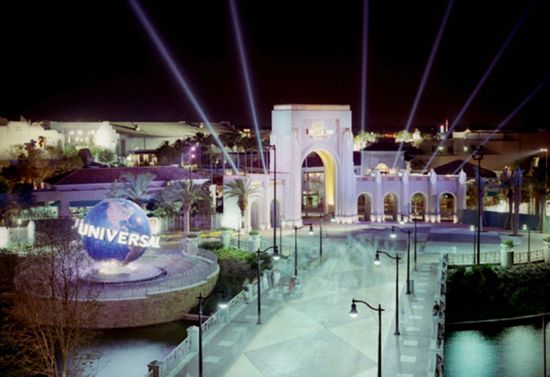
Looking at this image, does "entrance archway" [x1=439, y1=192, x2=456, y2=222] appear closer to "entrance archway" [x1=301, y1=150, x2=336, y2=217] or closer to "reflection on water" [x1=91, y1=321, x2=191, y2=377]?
"entrance archway" [x1=301, y1=150, x2=336, y2=217]

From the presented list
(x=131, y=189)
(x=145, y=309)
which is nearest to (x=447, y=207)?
(x=131, y=189)

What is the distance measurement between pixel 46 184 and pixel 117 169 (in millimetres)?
6900

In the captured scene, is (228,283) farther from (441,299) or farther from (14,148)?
(14,148)

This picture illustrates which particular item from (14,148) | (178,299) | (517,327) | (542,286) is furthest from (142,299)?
(14,148)

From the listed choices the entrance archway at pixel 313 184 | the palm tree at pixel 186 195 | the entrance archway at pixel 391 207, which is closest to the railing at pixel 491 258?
the entrance archway at pixel 391 207

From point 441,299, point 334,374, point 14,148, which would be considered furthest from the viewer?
point 14,148

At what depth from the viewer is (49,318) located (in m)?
31.8

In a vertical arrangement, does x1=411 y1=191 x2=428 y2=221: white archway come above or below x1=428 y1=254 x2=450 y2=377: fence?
above

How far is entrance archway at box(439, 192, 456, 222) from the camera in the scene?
70062 mm

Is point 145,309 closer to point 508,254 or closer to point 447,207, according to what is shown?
point 508,254

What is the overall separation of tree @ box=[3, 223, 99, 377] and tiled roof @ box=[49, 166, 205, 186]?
64.6 feet

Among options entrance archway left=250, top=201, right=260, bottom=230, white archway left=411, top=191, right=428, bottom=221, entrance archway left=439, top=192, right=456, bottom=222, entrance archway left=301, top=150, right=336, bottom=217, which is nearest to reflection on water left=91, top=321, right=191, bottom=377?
entrance archway left=250, top=201, right=260, bottom=230

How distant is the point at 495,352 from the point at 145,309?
62.6ft

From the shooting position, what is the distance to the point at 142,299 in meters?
35.3
